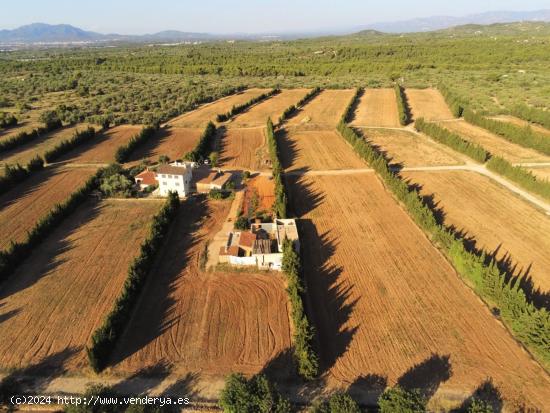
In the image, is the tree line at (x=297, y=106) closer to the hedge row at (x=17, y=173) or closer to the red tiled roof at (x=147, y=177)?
the red tiled roof at (x=147, y=177)

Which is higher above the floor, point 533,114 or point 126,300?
point 533,114

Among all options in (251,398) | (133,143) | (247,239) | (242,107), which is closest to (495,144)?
(247,239)

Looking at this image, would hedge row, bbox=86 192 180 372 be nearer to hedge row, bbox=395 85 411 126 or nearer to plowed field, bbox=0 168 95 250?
plowed field, bbox=0 168 95 250

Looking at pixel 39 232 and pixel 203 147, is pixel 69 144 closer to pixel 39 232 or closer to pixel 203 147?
pixel 203 147

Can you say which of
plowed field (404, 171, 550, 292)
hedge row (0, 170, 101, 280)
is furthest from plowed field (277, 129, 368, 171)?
hedge row (0, 170, 101, 280)

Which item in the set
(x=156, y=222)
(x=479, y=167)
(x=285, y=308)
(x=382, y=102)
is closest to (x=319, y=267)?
(x=285, y=308)
